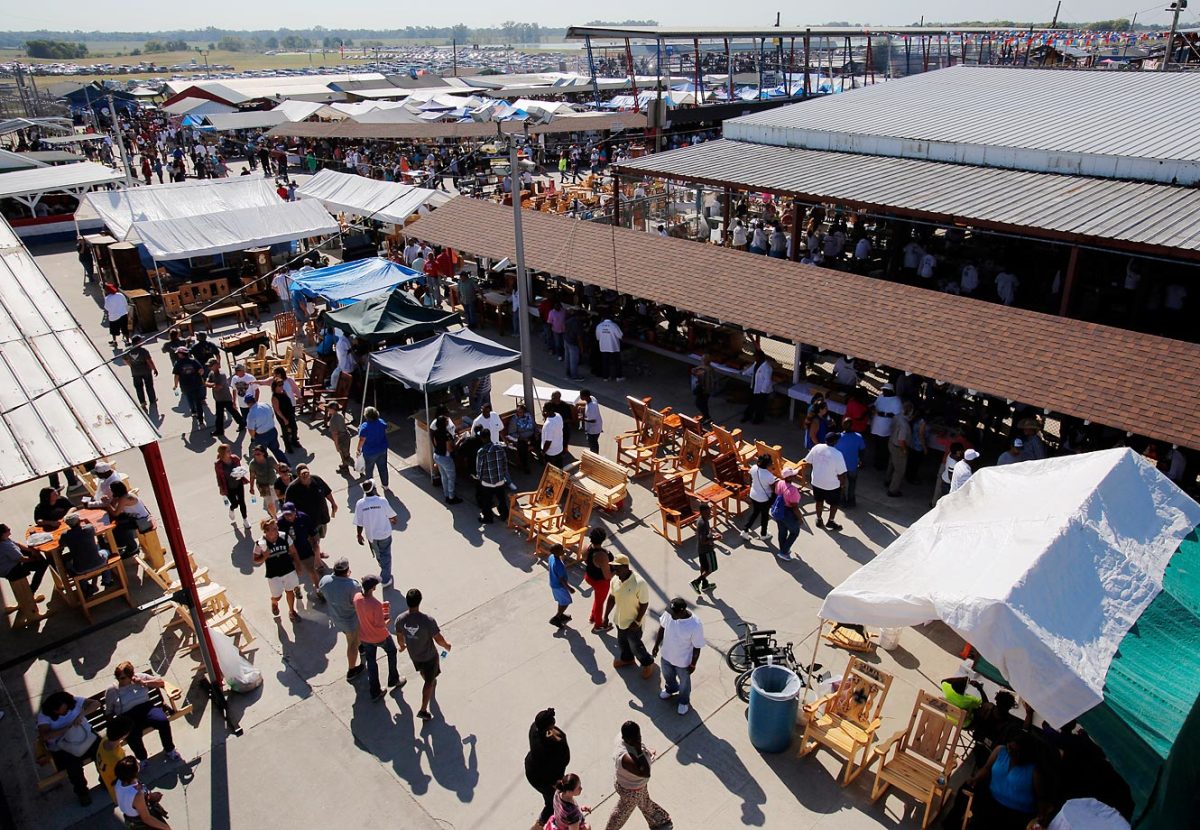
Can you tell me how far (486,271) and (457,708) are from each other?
13.3 meters

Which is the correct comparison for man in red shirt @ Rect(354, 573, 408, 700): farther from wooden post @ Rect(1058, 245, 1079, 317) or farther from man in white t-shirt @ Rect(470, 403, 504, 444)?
wooden post @ Rect(1058, 245, 1079, 317)

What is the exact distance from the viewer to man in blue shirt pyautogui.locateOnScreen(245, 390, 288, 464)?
1161 cm

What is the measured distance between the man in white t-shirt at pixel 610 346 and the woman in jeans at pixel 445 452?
4.48 m

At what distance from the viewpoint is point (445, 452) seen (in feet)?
36.8

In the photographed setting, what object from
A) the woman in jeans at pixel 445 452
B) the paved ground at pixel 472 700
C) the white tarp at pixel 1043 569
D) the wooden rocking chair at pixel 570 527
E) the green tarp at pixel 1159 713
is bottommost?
the paved ground at pixel 472 700

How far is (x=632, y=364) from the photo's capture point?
16.1 meters

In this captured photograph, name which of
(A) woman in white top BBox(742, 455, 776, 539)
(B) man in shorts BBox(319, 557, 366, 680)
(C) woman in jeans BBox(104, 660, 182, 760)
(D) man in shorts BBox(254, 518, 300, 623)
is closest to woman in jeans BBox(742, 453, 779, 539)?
(A) woman in white top BBox(742, 455, 776, 539)

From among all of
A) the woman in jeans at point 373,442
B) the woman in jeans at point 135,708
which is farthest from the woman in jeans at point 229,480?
the woman in jeans at point 135,708

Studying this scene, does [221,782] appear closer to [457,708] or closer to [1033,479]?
[457,708]

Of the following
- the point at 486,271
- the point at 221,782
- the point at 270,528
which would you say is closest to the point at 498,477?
the point at 270,528

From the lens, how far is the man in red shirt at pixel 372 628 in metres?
7.36

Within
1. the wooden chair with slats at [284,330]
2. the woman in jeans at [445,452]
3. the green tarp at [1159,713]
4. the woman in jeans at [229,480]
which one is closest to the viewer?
the green tarp at [1159,713]

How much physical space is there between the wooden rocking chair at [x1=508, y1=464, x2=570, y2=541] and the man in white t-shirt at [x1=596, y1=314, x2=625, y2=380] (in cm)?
469

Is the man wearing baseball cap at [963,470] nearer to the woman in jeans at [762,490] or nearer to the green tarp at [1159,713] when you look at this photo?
the woman in jeans at [762,490]
